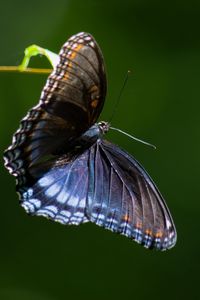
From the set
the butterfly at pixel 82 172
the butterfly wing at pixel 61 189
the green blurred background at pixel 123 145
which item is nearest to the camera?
the butterfly at pixel 82 172

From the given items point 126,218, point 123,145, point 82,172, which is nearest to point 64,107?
point 82,172

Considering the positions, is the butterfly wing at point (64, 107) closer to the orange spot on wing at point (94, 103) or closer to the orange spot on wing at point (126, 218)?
the orange spot on wing at point (94, 103)

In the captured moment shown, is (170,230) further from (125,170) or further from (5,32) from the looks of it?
(5,32)

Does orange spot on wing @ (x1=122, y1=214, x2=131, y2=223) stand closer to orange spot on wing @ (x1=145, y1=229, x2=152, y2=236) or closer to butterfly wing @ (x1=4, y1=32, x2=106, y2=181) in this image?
orange spot on wing @ (x1=145, y1=229, x2=152, y2=236)

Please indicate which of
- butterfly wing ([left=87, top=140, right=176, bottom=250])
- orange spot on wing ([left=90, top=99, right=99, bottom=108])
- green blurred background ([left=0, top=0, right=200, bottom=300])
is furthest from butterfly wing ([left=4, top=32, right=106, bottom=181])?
green blurred background ([left=0, top=0, right=200, bottom=300])

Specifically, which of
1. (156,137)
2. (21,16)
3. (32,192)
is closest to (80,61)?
(32,192)

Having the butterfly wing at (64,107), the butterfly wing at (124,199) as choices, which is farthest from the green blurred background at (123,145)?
the butterfly wing at (64,107)

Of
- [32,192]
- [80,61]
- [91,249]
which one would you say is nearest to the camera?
[80,61]

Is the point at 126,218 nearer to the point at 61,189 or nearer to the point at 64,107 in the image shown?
the point at 61,189
